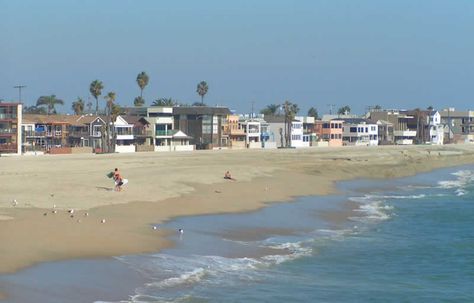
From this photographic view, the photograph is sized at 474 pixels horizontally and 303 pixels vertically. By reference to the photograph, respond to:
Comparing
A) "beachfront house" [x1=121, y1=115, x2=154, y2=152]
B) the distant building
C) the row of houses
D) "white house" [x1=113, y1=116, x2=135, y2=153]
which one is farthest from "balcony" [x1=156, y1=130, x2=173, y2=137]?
the distant building

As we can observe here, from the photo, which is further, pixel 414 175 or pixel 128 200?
pixel 414 175

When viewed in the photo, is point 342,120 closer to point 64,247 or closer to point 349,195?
point 349,195

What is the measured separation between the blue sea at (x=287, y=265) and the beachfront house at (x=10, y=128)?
1920 inches

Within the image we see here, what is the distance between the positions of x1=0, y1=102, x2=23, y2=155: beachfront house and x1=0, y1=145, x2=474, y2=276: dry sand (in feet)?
67.6

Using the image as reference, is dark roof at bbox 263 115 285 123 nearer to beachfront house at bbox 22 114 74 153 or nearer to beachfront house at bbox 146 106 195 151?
beachfront house at bbox 146 106 195 151

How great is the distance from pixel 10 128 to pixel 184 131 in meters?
33.1

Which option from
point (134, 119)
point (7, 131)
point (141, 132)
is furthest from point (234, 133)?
point (7, 131)

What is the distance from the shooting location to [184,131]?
10981 centimetres

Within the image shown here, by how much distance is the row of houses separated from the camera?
89.6 metres

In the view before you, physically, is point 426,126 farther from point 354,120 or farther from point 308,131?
point 308,131

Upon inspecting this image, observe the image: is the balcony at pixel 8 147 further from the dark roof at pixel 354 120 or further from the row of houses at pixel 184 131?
the dark roof at pixel 354 120

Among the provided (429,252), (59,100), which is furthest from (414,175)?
(59,100)

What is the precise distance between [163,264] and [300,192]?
89.6 feet

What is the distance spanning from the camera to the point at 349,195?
48.1 metres
